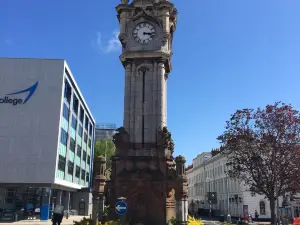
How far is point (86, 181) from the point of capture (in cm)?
7912

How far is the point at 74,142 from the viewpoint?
201 ft

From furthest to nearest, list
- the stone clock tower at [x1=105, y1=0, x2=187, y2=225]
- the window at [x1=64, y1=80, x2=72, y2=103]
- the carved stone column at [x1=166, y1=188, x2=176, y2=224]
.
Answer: the window at [x1=64, y1=80, x2=72, y2=103] < the stone clock tower at [x1=105, y1=0, x2=187, y2=225] < the carved stone column at [x1=166, y1=188, x2=176, y2=224]

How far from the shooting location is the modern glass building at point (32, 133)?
44219 mm

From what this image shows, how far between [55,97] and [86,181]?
3727 cm

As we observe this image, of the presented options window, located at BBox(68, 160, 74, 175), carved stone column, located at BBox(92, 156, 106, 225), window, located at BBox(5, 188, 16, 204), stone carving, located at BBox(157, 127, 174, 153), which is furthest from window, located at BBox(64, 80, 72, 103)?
carved stone column, located at BBox(92, 156, 106, 225)

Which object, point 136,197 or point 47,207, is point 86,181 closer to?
point 47,207

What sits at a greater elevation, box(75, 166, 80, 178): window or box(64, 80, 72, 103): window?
box(64, 80, 72, 103): window

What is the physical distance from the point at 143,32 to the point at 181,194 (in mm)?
13207

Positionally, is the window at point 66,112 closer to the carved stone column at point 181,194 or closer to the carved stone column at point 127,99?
the carved stone column at point 127,99

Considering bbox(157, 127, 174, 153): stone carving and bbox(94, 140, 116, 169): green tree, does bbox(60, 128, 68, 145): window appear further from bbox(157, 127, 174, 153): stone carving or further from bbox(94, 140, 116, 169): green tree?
bbox(157, 127, 174, 153): stone carving

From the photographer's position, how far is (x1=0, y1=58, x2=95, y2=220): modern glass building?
44.2m

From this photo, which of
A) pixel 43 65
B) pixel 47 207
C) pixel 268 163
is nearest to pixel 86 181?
pixel 47 207

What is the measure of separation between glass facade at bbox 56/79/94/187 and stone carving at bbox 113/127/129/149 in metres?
25.4

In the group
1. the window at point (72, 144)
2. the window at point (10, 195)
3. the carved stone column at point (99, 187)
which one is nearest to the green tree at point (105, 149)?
the window at point (72, 144)
